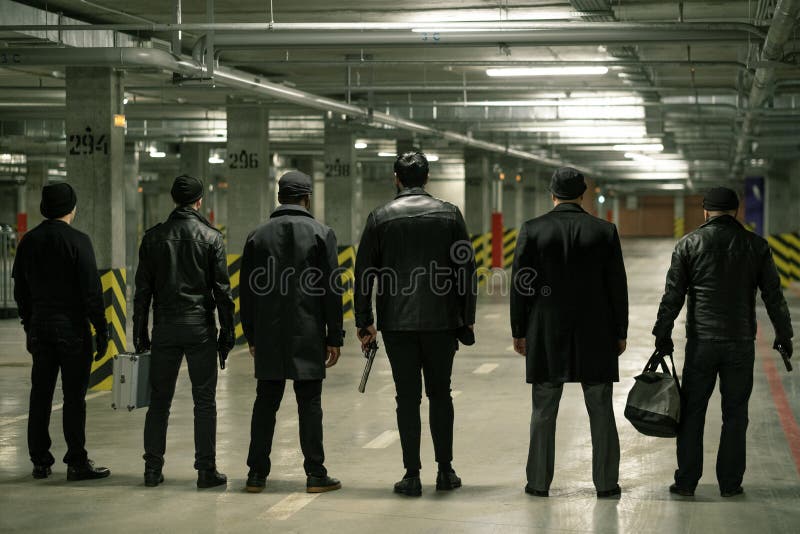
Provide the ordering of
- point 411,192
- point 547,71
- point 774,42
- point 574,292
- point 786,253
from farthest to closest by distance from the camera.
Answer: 1. point 786,253
2. point 547,71
3. point 774,42
4. point 411,192
5. point 574,292

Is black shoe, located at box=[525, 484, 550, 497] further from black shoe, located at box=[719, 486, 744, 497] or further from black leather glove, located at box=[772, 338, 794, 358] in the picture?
black leather glove, located at box=[772, 338, 794, 358]

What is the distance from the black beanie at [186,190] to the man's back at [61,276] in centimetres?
72

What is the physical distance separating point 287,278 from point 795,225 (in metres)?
30.3

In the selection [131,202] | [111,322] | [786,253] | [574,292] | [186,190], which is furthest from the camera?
[131,202]

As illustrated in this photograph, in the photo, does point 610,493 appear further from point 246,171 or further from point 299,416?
point 246,171

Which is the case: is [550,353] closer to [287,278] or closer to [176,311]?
[287,278]

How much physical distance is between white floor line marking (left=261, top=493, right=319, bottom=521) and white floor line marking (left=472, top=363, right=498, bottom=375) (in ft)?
22.1

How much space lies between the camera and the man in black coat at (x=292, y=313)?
666 centimetres

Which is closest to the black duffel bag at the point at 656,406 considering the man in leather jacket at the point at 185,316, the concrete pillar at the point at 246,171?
the man in leather jacket at the point at 185,316

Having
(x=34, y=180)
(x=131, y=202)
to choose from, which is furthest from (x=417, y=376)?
(x=34, y=180)

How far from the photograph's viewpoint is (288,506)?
6.55 meters

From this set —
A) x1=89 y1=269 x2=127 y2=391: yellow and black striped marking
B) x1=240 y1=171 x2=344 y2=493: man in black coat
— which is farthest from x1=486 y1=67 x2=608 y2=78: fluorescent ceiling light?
x1=240 y1=171 x2=344 y2=493: man in black coat

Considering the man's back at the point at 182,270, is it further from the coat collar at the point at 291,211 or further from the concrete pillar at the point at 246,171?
the concrete pillar at the point at 246,171

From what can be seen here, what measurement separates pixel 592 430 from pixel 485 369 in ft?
23.5
